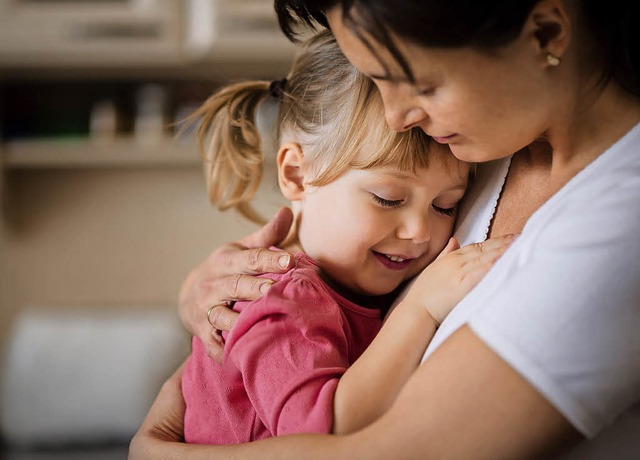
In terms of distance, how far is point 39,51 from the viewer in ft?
8.33

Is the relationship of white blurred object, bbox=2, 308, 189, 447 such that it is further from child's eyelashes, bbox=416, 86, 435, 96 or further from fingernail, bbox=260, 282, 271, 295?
child's eyelashes, bbox=416, 86, 435, 96

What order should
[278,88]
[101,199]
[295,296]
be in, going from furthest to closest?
[101,199]
[278,88]
[295,296]

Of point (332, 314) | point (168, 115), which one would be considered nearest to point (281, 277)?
point (332, 314)

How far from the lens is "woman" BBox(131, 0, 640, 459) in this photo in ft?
2.27

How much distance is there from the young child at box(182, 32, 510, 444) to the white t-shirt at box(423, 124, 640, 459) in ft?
0.43

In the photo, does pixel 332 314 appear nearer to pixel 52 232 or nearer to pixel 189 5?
pixel 189 5

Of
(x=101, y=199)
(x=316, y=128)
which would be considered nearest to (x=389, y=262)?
(x=316, y=128)

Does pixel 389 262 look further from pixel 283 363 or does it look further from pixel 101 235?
pixel 101 235

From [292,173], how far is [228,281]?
19 cm

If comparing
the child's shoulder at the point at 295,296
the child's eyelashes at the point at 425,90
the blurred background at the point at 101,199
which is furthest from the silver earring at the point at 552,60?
the blurred background at the point at 101,199

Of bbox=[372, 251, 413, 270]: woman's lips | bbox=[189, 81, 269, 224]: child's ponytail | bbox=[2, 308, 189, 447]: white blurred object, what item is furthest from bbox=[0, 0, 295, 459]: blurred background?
bbox=[372, 251, 413, 270]: woman's lips

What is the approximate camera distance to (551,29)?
76cm

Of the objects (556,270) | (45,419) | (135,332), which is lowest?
(45,419)

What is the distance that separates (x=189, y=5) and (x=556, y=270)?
212cm
